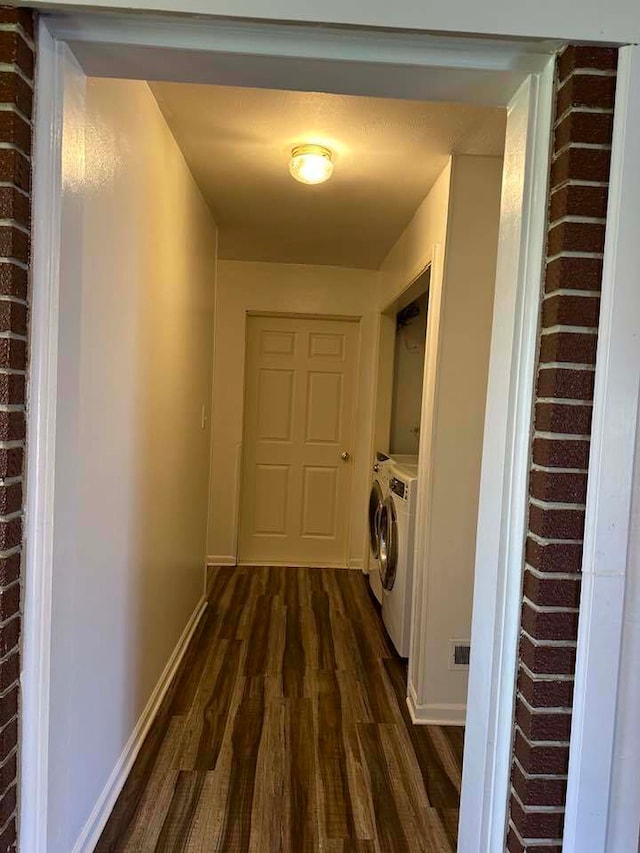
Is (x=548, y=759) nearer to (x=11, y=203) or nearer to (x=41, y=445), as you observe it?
(x=41, y=445)

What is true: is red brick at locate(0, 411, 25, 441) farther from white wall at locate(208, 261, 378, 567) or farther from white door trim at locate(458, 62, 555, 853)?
white wall at locate(208, 261, 378, 567)

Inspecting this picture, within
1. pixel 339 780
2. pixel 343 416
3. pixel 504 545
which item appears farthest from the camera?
pixel 343 416

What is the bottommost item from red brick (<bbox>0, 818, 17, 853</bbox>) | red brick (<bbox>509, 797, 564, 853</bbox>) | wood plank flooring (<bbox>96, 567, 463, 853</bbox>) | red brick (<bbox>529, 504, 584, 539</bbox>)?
wood plank flooring (<bbox>96, 567, 463, 853</bbox>)

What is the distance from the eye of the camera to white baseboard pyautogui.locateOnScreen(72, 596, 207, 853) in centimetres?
153

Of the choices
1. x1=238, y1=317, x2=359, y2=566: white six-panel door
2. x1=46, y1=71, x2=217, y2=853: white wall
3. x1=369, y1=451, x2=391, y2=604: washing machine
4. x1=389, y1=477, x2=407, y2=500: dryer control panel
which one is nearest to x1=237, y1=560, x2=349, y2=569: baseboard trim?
x1=238, y1=317, x2=359, y2=566: white six-panel door

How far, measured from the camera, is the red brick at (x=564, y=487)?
1.08 m

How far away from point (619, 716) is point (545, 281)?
0.89 metres

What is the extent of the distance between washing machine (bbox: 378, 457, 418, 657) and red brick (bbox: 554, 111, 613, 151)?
174 cm

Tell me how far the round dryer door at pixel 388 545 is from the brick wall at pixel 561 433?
1.71 metres

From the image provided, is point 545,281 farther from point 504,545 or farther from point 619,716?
point 619,716

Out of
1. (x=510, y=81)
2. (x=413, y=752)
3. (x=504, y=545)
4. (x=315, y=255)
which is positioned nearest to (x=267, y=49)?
(x=510, y=81)

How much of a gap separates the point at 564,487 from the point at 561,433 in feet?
0.36

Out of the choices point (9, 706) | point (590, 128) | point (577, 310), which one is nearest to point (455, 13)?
point (590, 128)

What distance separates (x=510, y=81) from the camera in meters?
1.14
